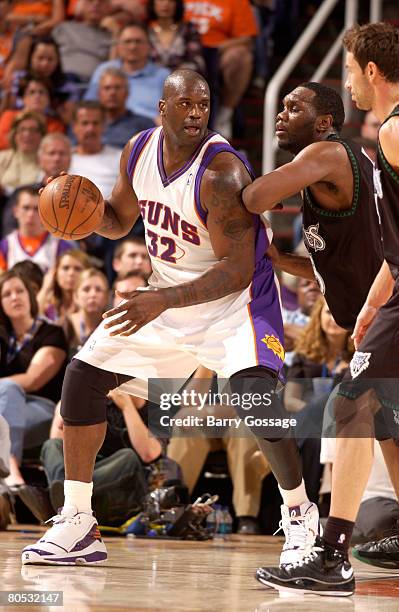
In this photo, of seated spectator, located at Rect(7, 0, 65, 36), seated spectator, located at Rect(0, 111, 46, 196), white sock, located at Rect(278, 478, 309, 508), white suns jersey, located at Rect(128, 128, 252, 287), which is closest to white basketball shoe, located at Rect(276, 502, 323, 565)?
white sock, located at Rect(278, 478, 309, 508)

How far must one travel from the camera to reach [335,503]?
11.9ft

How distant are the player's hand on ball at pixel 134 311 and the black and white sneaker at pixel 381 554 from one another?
1.34 meters

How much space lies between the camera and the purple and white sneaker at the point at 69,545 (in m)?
4.18

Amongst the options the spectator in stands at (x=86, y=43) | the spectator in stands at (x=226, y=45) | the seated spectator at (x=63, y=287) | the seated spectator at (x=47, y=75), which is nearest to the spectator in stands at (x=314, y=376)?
the seated spectator at (x=63, y=287)

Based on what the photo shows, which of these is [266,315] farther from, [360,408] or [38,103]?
[38,103]

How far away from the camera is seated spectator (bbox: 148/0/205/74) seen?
30.2 feet

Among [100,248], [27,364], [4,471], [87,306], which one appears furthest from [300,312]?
[4,471]

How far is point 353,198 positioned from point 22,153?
5342 mm

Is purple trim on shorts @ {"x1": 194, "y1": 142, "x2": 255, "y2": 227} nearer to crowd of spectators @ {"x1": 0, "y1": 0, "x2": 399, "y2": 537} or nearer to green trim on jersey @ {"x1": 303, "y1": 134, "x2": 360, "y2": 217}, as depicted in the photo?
green trim on jersey @ {"x1": 303, "y1": 134, "x2": 360, "y2": 217}

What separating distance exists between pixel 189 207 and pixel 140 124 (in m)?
4.73

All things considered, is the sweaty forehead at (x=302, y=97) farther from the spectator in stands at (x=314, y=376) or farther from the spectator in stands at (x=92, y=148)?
the spectator in stands at (x=92, y=148)

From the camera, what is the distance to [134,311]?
12.7ft

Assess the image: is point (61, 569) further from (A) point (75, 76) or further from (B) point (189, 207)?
(A) point (75, 76)

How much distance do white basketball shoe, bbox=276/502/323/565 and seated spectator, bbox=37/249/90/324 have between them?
3.55m
